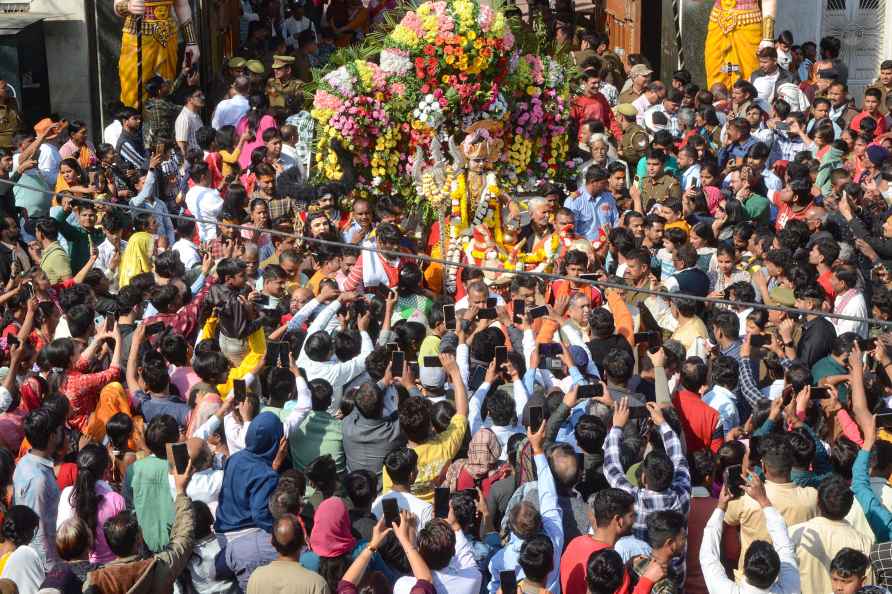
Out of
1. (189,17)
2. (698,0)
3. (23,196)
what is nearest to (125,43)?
(189,17)

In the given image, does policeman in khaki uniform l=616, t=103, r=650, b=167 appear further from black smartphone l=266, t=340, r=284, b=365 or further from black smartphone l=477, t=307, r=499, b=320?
black smartphone l=266, t=340, r=284, b=365

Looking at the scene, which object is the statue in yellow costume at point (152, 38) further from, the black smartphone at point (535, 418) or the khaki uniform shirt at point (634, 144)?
the black smartphone at point (535, 418)

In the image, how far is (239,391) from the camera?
758 centimetres

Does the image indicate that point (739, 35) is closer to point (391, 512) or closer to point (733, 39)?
point (733, 39)

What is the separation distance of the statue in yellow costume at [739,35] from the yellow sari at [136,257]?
7.93 meters

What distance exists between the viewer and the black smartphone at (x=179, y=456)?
22.3 ft

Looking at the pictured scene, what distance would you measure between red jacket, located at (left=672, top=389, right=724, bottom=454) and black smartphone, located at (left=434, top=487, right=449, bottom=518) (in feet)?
6.01

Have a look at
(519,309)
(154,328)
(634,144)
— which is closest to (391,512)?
(519,309)

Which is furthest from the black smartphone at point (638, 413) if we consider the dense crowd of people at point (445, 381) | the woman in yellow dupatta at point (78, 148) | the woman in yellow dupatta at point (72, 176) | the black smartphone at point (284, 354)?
the woman in yellow dupatta at point (78, 148)

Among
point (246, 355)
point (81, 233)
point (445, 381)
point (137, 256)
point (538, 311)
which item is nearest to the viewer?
point (538, 311)

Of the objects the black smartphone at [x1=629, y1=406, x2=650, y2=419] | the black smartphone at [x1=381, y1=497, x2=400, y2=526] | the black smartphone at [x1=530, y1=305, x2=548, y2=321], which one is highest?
the black smartphone at [x1=530, y1=305, x2=548, y2=321]

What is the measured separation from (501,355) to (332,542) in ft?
5.69

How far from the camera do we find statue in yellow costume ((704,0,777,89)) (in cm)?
1598

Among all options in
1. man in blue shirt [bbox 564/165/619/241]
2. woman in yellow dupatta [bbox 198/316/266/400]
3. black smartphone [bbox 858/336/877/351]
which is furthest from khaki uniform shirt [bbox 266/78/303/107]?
black smartphone [bbox 858/336/877/351]
